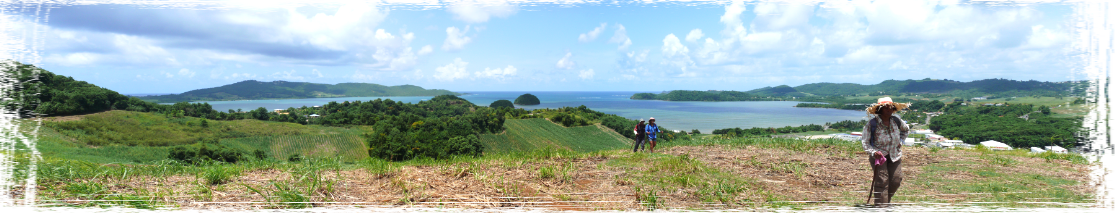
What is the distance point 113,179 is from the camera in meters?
5.10

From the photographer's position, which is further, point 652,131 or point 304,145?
point 304,145

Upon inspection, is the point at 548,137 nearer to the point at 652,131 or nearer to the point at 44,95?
the point at 652,131

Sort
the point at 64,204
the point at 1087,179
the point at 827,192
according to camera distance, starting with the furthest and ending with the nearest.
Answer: the point at 1087,179 → the point at 827,192 → the point at 64,204

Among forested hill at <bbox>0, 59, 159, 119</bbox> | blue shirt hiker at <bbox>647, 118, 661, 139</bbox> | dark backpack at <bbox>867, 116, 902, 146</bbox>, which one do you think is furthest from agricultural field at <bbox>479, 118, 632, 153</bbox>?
dark backpack at <bbox>867, 116, 902, 146</bbox>

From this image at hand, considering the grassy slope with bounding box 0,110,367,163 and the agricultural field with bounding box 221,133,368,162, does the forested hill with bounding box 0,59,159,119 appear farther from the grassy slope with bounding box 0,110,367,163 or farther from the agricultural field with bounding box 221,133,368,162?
the agricultural field with bounding box 221,133,368,162

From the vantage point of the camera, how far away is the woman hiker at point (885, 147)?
4.40 meters

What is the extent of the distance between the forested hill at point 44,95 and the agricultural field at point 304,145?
16702mm

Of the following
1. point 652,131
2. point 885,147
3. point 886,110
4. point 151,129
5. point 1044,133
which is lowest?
point 1044,133

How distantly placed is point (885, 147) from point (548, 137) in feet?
214

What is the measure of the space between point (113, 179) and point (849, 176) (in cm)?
1013

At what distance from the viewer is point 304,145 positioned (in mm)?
54844

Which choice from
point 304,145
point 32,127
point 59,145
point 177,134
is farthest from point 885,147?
point 177,134

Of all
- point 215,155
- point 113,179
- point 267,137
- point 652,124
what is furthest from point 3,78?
point 652,124

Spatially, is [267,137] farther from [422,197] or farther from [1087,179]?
[1087,179]
